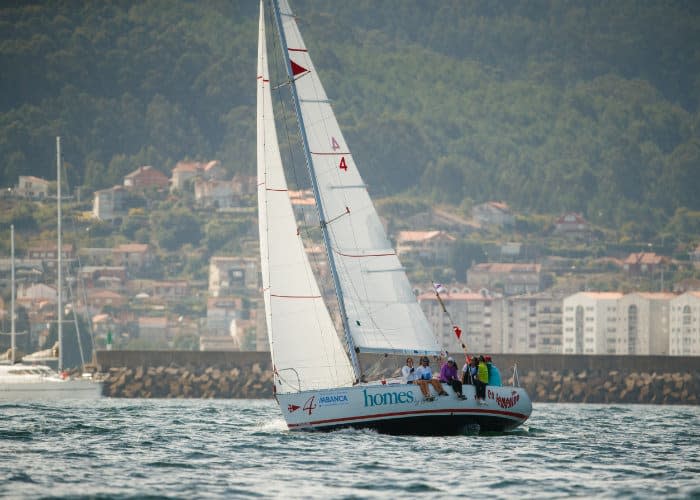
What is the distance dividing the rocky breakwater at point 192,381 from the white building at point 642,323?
75187mm

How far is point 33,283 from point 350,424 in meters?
122

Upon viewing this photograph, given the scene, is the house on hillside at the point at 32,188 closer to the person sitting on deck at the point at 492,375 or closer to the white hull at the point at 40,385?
the white hull at the point at 40,385

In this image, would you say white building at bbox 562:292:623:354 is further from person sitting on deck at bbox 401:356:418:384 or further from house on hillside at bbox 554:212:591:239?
person sitting on deck at bbox 401:356:418:384

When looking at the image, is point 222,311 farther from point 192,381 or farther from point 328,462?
point 328,462

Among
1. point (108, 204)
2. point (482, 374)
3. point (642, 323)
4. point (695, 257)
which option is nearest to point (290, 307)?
point (482, 374)

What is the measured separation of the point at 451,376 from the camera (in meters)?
30.1

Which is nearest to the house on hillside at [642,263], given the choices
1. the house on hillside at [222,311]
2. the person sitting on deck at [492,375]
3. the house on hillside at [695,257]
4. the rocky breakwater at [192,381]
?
the house on hillside at [695,257]

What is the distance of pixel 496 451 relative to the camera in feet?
93.4

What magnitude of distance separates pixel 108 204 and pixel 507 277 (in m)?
49.4

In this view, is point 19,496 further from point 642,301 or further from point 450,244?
point 450,244

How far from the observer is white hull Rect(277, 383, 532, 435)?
2947 centimetres

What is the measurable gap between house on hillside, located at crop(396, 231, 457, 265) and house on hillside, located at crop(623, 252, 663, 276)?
18.8 m

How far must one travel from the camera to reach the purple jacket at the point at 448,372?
3008 cm

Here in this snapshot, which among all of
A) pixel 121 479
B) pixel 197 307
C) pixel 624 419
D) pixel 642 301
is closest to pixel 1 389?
pixel 624 419
